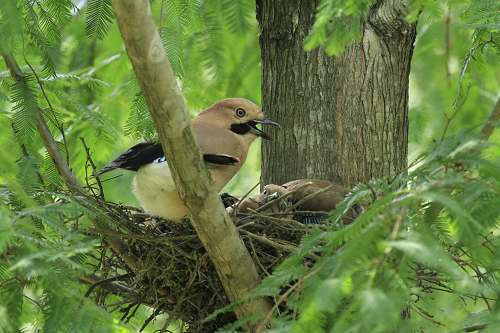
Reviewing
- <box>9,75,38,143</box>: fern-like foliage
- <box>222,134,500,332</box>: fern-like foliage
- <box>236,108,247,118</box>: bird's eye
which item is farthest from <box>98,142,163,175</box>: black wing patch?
<box>222,134,500,332</box>: fern-like foliage

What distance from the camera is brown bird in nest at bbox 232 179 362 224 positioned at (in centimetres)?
535

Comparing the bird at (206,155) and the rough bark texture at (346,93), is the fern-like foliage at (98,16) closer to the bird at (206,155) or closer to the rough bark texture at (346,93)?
the bird at (206,155)

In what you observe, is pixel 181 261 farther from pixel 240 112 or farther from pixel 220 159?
pixel 240 112

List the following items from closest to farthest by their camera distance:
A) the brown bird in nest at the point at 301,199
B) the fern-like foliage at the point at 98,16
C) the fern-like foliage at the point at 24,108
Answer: the fern-like foliage at the point at 24,108 → the fern-like foliage at the point at 98,16 → the brown bird in nest at the point at 301,199

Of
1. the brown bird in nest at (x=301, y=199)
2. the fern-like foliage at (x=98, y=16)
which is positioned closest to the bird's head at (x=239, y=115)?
the brown bird in nest at (x=301, y=199)

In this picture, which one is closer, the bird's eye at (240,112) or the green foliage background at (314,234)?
the green foliage background at (314,234)

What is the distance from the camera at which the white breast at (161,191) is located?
17.7 feet

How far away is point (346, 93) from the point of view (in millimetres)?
5582

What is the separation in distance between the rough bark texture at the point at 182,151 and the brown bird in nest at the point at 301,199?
851mm

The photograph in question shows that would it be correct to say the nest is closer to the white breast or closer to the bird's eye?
the white breast

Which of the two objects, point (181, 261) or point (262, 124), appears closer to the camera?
point (181, 261)

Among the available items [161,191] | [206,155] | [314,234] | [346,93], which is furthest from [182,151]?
[346,93]

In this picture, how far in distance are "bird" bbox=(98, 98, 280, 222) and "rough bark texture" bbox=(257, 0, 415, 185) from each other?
0.28 meters

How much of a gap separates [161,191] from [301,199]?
2.68 feet
